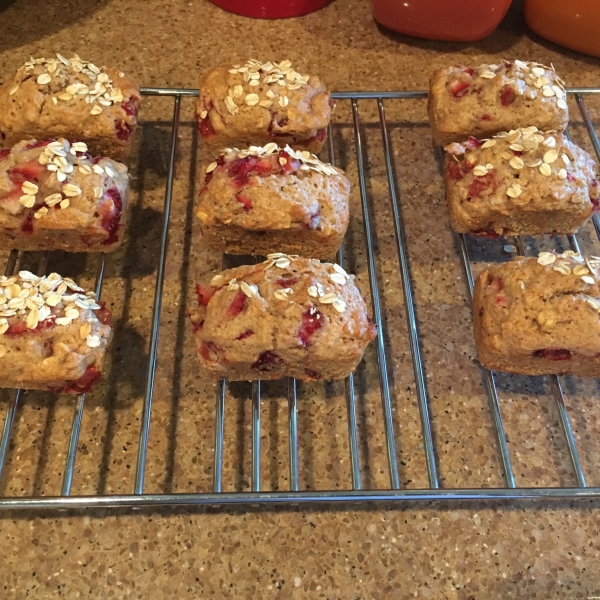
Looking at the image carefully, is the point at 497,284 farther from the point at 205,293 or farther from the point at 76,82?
the point at 76,82

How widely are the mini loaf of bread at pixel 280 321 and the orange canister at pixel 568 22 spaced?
127 centimetres

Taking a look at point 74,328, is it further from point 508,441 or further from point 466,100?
point 466,100

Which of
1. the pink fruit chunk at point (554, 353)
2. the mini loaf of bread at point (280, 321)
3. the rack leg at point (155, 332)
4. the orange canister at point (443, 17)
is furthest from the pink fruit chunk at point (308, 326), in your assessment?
the orange canister at point (443, 17)

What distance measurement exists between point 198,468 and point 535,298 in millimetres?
816

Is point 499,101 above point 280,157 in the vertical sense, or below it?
above

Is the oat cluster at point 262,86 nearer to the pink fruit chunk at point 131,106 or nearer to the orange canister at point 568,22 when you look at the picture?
the pink fruit chunk at point 131,106

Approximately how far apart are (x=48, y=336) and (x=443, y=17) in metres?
1.53

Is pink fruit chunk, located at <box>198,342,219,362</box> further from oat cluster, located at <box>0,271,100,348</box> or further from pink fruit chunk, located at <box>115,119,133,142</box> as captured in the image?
pink fruit chunk, located at <box>115,119,133,142</box>

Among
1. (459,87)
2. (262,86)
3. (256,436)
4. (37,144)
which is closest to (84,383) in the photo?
(256,436)

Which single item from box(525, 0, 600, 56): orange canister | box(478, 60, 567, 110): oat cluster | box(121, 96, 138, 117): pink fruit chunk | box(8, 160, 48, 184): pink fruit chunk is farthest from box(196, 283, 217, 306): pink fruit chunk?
box(525, 0, 600, 56): orange canister

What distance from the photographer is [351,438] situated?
4.01ft

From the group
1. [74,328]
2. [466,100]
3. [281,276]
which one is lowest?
[74,328]

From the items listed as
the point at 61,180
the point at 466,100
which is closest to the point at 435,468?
the point at 466,100

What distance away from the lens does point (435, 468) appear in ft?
4.07
